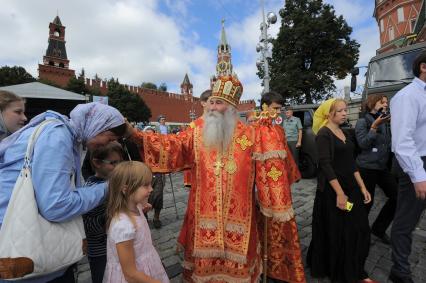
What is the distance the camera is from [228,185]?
96.8 inches

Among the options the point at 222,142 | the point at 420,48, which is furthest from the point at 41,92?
the point at 420,48

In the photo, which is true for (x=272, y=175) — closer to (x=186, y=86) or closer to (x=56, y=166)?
(x=56, y=166)

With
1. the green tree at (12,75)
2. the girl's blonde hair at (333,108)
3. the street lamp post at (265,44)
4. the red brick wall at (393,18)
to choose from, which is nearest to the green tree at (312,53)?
the red brick wall at (393,18)

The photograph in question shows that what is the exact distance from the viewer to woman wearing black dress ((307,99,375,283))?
280 cm

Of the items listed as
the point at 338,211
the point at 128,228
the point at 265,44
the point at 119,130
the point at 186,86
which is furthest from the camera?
the point at 186,86

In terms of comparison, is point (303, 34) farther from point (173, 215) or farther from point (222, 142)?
point (222, 142)

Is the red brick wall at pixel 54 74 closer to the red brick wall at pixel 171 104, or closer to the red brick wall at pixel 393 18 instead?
the red brick wall at pixel 171 104

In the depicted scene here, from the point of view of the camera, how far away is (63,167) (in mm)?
1438

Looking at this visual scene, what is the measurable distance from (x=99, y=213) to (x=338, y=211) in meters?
2.11

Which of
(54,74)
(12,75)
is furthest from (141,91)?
(12,75)

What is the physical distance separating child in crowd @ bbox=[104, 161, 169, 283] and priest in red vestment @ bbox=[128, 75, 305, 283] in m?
0.68

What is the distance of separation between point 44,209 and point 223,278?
1533 millimetres

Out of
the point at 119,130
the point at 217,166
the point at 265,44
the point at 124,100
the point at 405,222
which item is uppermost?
the point at 124,100

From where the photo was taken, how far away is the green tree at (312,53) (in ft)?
81.7
